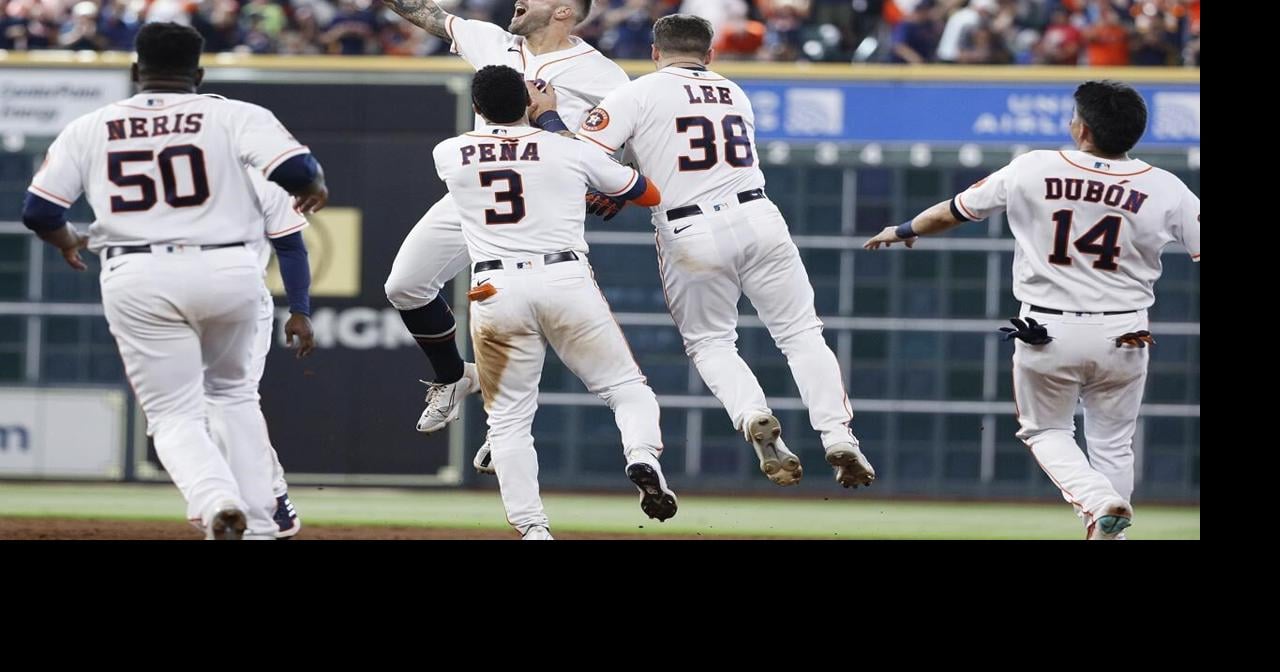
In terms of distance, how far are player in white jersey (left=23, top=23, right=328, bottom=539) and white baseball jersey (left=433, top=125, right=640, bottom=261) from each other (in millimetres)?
671

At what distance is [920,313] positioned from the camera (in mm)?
13594

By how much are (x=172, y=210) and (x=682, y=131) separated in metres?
2.24

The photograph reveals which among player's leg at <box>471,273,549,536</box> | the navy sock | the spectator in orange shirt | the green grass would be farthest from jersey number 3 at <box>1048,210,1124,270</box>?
the spectator in orange shirt

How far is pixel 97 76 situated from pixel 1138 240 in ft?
30.9

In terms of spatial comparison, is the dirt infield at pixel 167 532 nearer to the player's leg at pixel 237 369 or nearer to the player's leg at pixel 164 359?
the player's leg at pixel 237 369

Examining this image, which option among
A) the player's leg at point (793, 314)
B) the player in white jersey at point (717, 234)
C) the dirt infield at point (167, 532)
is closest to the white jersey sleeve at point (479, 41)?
the player in white jersey at point (717, 234)

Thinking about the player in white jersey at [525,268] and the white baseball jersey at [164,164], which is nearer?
the white baseball jersey at [164,164]

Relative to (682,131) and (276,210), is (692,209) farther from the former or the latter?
(276,210)

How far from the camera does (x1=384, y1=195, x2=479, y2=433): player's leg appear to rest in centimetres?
809

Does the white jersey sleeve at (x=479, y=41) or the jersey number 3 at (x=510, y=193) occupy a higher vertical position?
the white jersey sleeve at (x=479, y=41)

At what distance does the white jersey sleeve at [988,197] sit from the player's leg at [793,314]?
0.79 metres

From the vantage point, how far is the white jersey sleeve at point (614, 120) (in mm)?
7625
